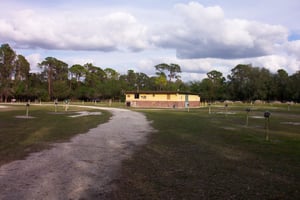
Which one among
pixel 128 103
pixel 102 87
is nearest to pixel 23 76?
pixel 102 87

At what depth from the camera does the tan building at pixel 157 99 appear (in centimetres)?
5162

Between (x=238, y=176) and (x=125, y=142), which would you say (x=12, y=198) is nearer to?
(x=238, y=176)

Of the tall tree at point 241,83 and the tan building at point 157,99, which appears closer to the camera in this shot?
the tan building at point 157,99

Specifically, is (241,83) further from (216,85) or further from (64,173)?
(64,173)

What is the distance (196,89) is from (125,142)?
92282 millimetres

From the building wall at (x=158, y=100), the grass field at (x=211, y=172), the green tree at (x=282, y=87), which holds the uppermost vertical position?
the green tree at (x=282, y=87)

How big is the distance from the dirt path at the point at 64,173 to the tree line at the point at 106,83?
74.8 meters

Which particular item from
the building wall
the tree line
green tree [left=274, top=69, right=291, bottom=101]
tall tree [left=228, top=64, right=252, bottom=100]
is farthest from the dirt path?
tall tree [left=228, top=64, right=252, bottom=100]

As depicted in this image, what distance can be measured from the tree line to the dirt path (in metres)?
74.8

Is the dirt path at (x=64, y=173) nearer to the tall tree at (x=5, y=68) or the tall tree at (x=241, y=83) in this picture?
the tall tree at (x=5, y=68)

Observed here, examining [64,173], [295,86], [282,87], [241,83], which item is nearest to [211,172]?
[64,173]

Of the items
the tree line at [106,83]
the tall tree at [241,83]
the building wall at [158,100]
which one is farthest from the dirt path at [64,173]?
the tall tree at [241,83]

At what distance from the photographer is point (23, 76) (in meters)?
89.8

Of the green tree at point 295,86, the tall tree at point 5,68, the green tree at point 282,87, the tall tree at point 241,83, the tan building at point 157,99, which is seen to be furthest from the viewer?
the tall tree at point 241,83
